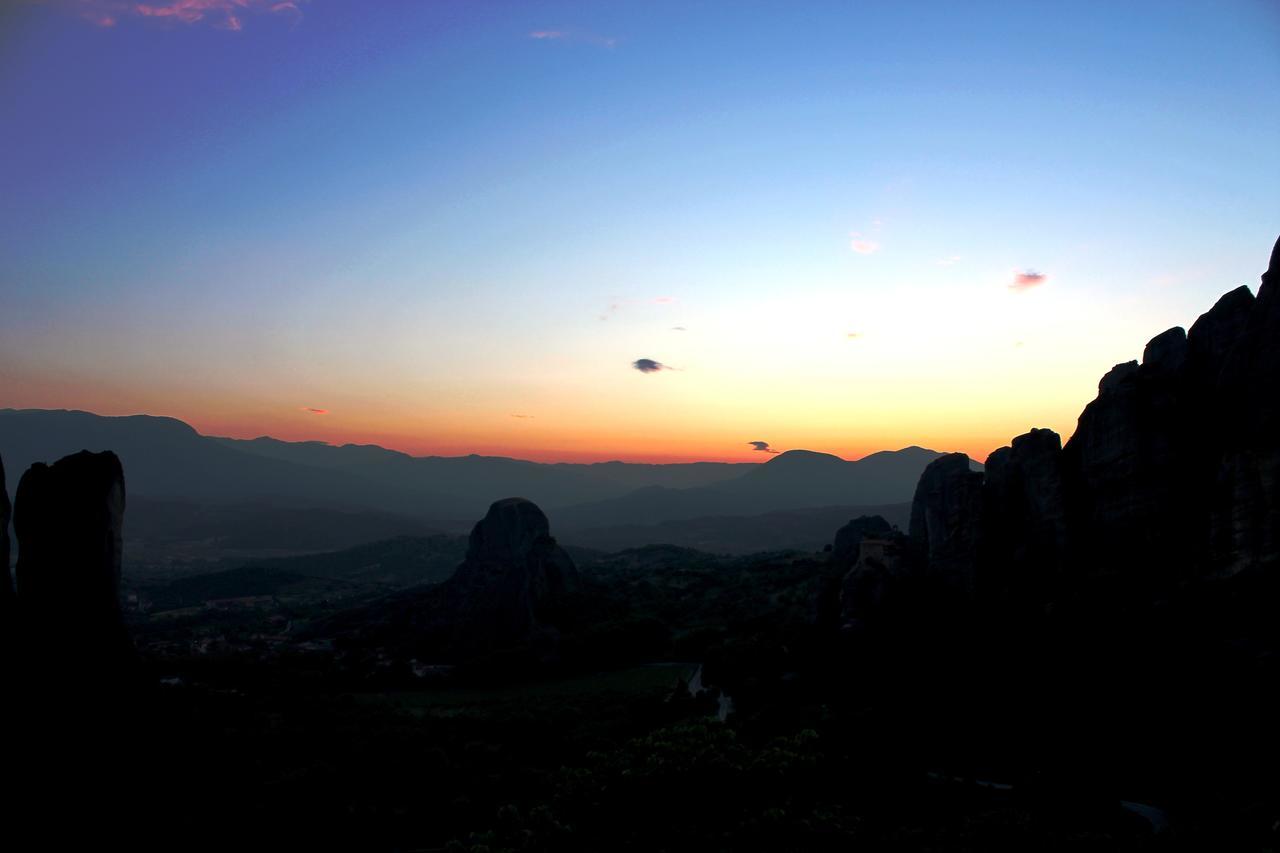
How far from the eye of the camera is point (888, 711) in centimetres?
4003

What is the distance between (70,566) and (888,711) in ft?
121

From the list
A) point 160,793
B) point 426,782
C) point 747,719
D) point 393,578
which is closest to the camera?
point 160,793

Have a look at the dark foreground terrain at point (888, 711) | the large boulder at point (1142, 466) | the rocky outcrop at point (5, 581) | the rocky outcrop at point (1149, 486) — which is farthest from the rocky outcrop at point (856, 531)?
the rocky outcrop at point (5, 581)

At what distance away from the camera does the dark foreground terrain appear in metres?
27.8

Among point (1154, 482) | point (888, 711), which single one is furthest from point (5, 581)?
point (1154, 482)

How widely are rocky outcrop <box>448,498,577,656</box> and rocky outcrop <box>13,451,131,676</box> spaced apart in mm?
50573

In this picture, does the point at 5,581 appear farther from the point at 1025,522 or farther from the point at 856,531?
the point at 856,531

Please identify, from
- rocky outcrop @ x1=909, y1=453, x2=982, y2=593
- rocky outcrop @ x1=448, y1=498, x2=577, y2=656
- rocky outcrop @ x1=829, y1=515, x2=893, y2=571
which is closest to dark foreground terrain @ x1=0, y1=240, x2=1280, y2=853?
rocky outcrop @ x1=909, y1=453, x2=982, y2=593

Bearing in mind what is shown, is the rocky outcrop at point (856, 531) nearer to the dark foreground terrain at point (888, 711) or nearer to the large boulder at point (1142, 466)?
the dark foreground terrain at point (888, 711)

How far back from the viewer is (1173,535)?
117 feet

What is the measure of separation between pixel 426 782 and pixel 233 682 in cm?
3155

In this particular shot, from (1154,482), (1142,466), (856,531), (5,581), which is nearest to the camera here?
(5,581)

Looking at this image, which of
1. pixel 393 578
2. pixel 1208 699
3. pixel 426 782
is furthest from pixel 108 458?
pixel 393 578

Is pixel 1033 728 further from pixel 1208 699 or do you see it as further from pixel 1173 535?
pixel 1173 535
